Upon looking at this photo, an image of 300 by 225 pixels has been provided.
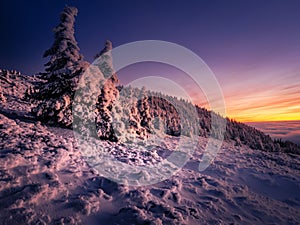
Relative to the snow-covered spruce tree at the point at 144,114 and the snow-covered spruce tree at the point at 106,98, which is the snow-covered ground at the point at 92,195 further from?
the snow-covered spruce tree at the point at 144,114

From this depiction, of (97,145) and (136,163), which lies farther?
(97,145)

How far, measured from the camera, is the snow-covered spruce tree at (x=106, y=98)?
11.7 meters

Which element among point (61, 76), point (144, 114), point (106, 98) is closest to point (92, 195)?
point (106, 98)

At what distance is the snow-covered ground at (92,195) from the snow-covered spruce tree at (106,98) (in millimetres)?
2455

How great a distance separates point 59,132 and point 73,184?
5128mm

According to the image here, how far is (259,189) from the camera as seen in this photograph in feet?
31.5

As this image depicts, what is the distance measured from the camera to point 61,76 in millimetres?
11773

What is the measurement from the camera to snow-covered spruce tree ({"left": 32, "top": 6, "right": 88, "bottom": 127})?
432 inches

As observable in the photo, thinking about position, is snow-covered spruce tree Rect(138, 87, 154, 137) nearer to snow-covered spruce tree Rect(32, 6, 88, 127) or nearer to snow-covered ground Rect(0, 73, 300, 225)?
snow-covered spruce tree Rect(32, 6, 88, 127)

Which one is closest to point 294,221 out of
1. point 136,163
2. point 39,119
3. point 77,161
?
point 136,163

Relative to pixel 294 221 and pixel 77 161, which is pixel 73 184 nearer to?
pixel 77 161

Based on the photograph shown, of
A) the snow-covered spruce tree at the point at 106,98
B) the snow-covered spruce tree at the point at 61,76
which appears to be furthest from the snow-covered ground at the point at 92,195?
the snow-covered spruce tree at the point at 106,98

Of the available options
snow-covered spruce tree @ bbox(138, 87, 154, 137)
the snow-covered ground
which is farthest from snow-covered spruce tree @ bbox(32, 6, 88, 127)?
snow-covered spruce tree @ bbox(138, 87, 154, 137)

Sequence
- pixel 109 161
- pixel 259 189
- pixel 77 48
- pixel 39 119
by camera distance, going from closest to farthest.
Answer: pixel 109 161 → pixel 259 189 → pixel 39 119 → pixel 77 48
